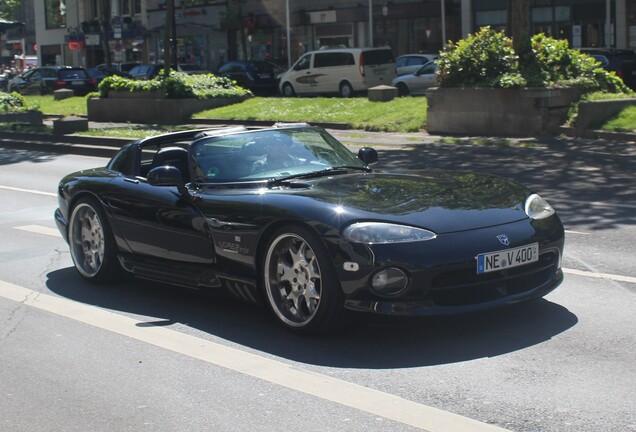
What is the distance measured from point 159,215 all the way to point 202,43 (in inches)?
2157

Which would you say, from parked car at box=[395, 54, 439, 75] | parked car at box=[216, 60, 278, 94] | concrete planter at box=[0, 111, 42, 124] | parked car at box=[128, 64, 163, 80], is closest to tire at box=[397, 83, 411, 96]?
parked car at box=[395, 54, 439, 75]

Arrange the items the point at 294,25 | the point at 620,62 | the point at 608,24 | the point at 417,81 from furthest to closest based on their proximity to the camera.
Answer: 1. the point at 294,25
2. the point at 608,24
3. the point at 417,81
4. the point at 620,62

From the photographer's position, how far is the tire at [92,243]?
312 inches

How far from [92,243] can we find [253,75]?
104 feet

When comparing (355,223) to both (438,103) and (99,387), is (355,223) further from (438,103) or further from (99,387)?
(438,103)

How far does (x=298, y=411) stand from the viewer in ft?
16.2

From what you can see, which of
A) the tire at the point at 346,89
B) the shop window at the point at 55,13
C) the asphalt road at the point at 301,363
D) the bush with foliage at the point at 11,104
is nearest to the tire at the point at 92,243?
the asphalt road at the point at 301,363

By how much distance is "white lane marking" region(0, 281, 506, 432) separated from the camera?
15.5ft

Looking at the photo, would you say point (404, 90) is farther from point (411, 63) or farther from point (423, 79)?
point (411, 63)

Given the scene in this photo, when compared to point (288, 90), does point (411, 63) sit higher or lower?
higher

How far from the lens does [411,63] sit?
121 feet

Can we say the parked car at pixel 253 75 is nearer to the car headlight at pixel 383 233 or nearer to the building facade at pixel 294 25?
the building facade at pixel 294 25

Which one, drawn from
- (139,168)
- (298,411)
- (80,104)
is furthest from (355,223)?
(80,104)

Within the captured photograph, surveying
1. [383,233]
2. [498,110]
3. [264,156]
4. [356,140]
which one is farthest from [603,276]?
[356,140]
